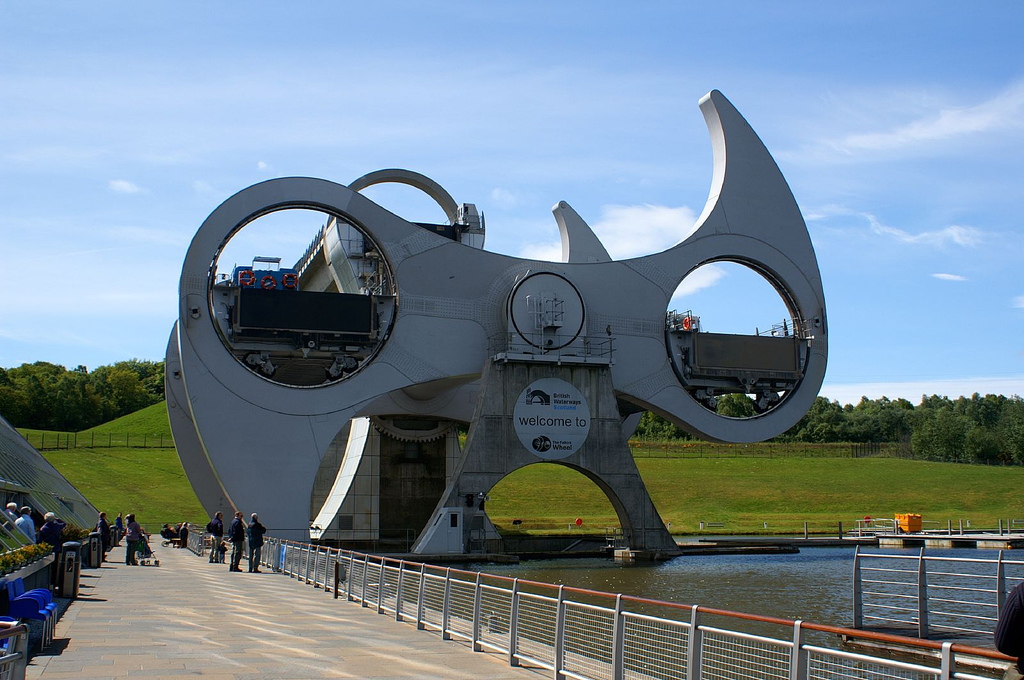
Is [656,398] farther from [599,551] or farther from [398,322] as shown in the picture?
[398,322]

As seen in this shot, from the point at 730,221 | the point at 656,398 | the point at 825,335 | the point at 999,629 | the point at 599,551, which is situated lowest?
the point at 599,551

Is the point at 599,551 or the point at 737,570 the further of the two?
the point at 599,551

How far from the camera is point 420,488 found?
4341 centimetres

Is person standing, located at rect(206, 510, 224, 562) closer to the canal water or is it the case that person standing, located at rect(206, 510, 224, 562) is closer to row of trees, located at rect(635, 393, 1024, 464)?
the canal water

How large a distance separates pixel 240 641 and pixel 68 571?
5.49 metres

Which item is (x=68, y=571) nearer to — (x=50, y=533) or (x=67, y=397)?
(x=50, y=533)

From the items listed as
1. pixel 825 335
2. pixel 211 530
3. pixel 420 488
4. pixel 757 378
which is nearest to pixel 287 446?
pixel 211 530

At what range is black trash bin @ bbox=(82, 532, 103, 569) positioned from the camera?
76.2 ft

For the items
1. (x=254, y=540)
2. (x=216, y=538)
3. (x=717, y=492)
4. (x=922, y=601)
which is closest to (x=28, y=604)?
(x=922, y=601)

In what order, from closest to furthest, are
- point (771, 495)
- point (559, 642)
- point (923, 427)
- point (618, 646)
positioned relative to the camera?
1. point (618, 646)
2. point (559, 642)
3. point (771, 495)
4. point (923, 427)

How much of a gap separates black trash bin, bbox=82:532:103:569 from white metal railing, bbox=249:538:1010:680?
22.2 feet

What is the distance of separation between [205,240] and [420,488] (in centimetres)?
1506

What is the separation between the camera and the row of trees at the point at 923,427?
93188mm

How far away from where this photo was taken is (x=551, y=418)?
34.8 meters
